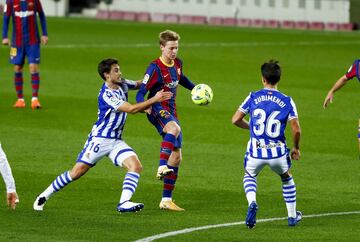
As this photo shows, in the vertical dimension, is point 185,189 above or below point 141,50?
below

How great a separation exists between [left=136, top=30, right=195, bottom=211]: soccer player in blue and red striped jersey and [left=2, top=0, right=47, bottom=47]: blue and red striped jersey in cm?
981

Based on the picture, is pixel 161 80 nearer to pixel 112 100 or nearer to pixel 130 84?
pixel 130 84

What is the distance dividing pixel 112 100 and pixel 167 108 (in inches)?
41.7

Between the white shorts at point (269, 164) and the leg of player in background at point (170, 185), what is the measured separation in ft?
4.59

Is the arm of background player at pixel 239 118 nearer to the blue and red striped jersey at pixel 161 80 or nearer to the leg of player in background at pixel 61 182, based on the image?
the blue and red striped jersey at pixel 161 80

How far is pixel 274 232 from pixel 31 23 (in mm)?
12493

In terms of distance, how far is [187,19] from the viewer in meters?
58.3

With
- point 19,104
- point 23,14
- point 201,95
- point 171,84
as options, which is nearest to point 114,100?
point 171,84

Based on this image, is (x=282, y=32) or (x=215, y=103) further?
(x=282, y=32)

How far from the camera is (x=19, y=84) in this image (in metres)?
23.4

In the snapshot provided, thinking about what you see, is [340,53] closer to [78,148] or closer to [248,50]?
[248,50]

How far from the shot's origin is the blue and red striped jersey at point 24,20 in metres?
23.4

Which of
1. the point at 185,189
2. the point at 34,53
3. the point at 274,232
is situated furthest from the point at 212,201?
the point at 34,53

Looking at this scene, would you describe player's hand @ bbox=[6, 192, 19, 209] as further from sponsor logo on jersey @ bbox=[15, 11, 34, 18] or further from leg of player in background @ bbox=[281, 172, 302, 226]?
sponsor logo on jersey @ bbox=[15, 11, 34, 18]
